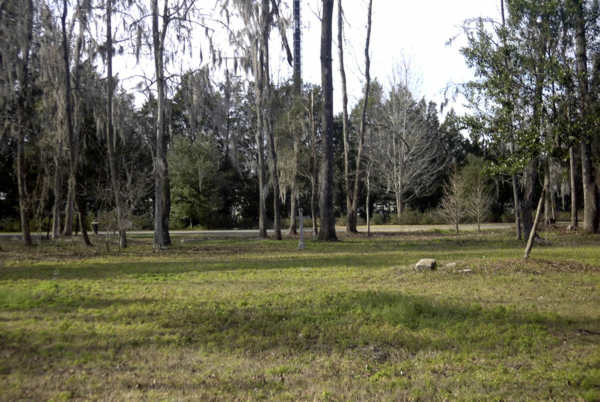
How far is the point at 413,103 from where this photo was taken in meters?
36.3

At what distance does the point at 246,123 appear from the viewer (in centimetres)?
3859

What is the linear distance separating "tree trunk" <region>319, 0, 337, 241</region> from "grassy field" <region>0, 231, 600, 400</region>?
26.6 ft

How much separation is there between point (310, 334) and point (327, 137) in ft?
42.9

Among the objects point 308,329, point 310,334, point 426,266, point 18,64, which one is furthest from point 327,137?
point 310,334

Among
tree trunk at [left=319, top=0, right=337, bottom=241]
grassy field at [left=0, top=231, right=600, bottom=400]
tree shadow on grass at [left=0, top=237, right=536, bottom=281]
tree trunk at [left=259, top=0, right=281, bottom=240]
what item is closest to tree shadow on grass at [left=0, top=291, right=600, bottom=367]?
grassy field at [left=0, top=231, right=600, bottom=400]

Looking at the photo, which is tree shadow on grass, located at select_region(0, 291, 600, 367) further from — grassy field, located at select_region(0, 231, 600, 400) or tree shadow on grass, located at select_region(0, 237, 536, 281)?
tree shadow on grass, located at select_region(0, 237, 536, 281)

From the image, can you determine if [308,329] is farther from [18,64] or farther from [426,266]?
[18,64]

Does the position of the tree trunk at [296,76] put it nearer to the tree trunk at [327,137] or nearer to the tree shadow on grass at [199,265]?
the tree trunk at [327,137]

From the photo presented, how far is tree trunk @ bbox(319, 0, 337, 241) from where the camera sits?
17578 mm

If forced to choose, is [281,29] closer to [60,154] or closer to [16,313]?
[60,154]

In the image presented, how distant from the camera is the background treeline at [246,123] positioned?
29.6ft

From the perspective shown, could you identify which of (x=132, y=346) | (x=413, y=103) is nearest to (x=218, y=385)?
(x=132, y=346)

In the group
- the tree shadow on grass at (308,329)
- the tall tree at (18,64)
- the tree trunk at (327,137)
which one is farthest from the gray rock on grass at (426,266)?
the tall tree at (18,64)

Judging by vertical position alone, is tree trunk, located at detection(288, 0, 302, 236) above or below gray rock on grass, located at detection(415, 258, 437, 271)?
above
